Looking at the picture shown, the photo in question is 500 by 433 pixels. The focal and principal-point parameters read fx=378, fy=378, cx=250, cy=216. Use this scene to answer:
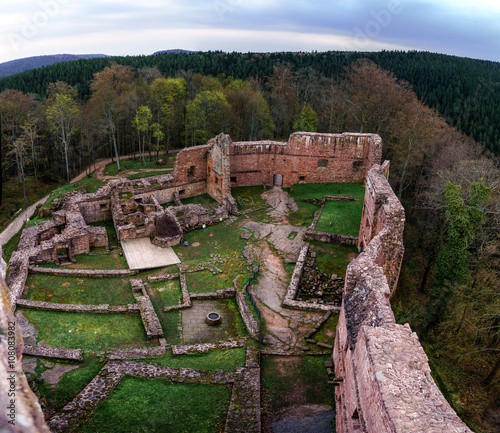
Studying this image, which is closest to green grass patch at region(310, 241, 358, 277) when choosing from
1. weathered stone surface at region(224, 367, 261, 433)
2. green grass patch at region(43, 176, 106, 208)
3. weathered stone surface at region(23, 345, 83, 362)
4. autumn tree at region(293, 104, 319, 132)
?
weathered stone surface at region(224, 367, 261, 433)

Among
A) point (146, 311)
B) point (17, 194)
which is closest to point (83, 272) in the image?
point (146, 311)

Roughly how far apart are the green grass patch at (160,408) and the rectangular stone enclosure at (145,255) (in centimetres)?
872

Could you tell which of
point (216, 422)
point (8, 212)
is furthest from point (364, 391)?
point (8, 212)

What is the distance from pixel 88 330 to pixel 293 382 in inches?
313

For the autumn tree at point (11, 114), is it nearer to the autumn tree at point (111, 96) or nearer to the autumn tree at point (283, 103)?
the autumn tree at point (111, 96)

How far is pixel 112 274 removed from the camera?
18.4m

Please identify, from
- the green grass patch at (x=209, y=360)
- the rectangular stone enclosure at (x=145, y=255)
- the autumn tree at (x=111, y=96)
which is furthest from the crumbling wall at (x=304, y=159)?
the green grass patch at (x=209, y=360)

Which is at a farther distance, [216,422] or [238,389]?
[238,389]

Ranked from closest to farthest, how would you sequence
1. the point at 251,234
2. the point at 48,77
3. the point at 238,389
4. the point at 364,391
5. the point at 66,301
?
the point at 364,391, the point at 238,389, the point at 66,301, the point at 251,234, the point at 48,77

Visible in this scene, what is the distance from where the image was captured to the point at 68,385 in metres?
11.2

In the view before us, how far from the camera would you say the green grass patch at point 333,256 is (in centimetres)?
1946

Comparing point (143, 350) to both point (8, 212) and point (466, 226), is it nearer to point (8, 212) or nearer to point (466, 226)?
point (466, 226)

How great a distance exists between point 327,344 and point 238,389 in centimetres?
421

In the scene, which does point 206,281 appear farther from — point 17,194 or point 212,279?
point 17,194
